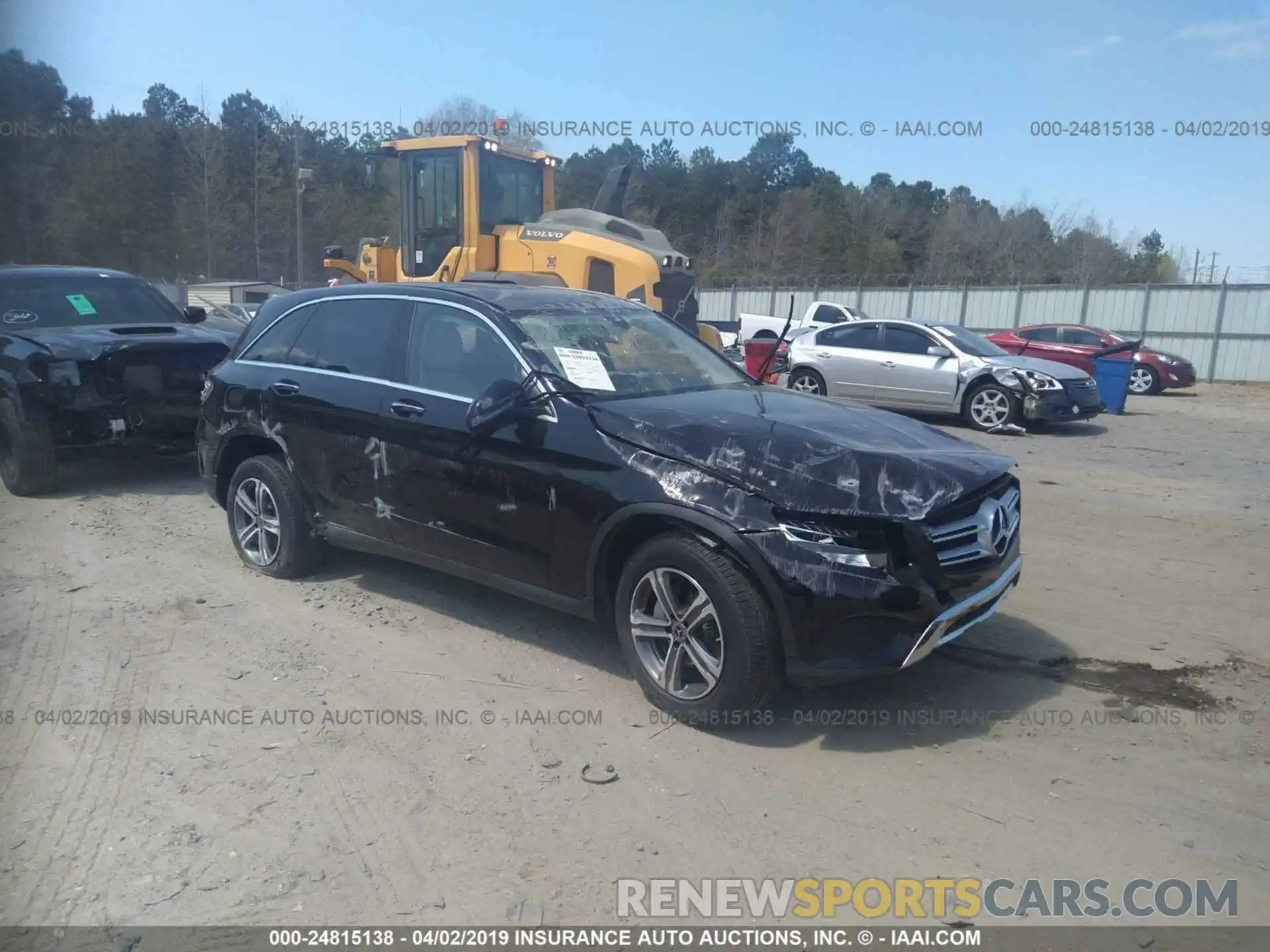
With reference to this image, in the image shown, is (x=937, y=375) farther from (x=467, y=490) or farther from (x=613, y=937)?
(x=613, y=937)

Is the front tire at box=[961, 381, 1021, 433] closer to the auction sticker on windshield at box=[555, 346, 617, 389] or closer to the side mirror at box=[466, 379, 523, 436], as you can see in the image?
the auction sticker on windshield at box=[555, 346, 617, 389]

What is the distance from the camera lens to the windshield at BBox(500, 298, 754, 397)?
181 inches

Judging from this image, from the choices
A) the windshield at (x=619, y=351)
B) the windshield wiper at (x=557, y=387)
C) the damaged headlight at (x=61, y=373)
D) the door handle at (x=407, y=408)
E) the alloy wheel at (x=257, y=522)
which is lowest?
the alloy wheel at (x=257, y=522)

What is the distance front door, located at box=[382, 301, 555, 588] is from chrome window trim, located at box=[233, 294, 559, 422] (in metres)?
0.01

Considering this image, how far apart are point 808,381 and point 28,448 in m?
10.5

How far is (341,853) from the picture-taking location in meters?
3.21

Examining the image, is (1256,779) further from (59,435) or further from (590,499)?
(59,435)

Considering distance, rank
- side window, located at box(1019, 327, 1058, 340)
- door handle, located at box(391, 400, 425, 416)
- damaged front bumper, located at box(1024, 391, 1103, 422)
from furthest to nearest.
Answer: side window, located at box(1019, 327, 1058, 340)
damaged front bumper, located at box(1024, 391, 1103, 422)
door handle, located at box(391, 400, 425, 416)

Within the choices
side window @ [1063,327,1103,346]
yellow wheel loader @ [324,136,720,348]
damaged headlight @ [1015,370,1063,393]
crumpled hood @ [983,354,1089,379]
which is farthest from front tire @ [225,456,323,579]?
side window @ [1063,327,1103,346]

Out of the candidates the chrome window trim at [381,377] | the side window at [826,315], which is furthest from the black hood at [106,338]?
the side window at [826,315]

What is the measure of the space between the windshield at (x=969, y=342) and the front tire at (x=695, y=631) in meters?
10.8

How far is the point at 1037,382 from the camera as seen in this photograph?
1303 centimetres

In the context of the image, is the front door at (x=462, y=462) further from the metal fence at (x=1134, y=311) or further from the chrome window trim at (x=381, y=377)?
the metal fence at (x=1134, y=311)

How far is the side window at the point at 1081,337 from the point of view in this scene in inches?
794
